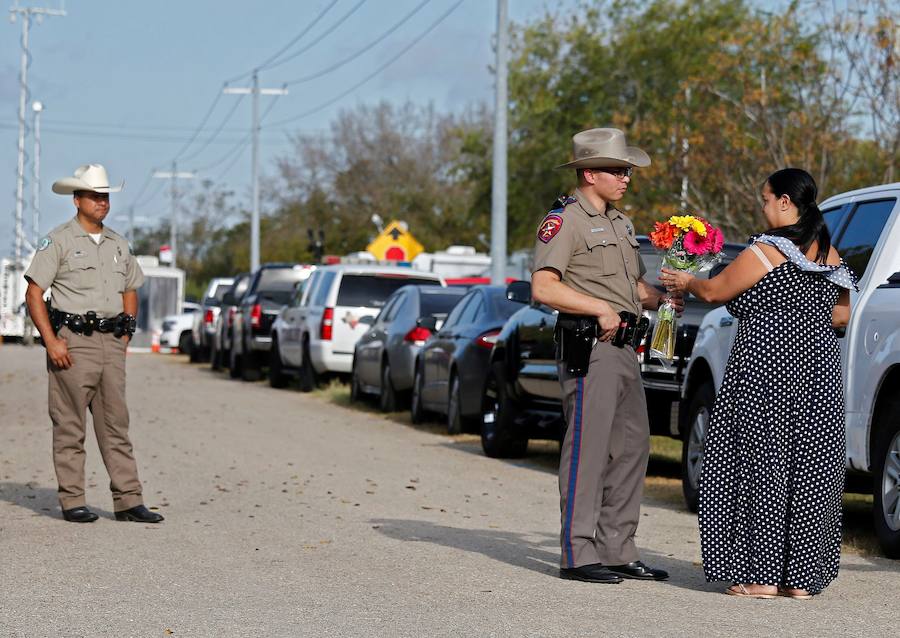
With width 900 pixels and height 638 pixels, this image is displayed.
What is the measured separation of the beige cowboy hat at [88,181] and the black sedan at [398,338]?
888 centimetres

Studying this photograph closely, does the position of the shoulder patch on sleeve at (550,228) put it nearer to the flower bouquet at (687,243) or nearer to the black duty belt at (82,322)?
the flower bouquet at (687,243)

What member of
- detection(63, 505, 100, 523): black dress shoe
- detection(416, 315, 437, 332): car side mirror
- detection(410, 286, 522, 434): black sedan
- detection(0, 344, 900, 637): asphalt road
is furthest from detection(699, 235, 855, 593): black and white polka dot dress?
detection(416, 315, 437, 332): car side mirror

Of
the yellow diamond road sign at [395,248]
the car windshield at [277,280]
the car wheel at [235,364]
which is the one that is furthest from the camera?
the yellow diamond road sign at [395,248]

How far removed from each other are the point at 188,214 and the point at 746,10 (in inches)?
3154

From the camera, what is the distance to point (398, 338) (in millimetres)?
19766

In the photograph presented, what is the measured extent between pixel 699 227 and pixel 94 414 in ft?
13.4

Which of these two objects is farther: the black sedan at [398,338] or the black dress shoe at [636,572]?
the black sedan at [398,338]

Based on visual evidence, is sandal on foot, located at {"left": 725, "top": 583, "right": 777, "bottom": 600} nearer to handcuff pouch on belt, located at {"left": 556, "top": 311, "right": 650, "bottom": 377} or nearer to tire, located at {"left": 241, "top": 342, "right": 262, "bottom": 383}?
handcuff pouch on belt, located at {"left": 556, "top": 311, "right": 650, "bottom": 377}

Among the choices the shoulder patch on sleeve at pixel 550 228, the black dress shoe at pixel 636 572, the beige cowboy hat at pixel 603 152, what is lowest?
the black dress shoe at pixel 636 572

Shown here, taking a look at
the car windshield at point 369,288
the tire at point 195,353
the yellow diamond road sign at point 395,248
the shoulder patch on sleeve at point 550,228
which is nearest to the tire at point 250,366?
the yellow diamond road sign at point 395,248

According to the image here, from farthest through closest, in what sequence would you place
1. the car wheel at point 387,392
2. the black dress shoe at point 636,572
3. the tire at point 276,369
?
1. the tire at point 276,369
2. the car wheel at point 387,392
3. the black dress shoe at point 636,572

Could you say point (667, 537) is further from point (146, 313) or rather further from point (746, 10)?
point (146, 313)

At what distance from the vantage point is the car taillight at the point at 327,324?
78.4 feet

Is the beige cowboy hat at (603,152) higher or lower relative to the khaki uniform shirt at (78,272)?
higher
